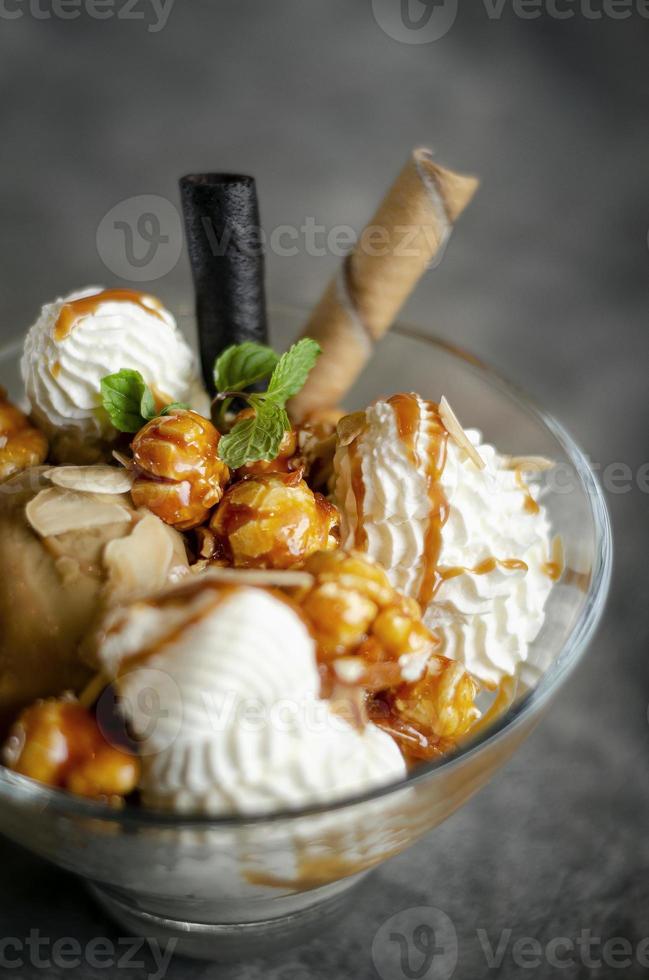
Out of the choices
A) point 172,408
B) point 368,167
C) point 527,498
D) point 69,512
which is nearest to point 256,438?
point 172,408

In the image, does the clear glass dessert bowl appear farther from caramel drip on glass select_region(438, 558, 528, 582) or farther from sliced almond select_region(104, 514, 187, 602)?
sliced almond select_region(104, 514, 187, 602)

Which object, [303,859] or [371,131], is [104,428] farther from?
[371,131]

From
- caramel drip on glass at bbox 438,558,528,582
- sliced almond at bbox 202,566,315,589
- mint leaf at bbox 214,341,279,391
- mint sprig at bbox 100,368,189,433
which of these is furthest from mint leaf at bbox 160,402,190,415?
caramel drip on glass at bbox 438,558,528,582

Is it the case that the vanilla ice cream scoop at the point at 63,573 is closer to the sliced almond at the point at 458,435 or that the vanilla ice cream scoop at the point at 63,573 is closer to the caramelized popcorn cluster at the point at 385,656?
the caramelized popcorn cluster at the point at 385,656

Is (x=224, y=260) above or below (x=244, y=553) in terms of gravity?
above

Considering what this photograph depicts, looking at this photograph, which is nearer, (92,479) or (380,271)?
(92,479)

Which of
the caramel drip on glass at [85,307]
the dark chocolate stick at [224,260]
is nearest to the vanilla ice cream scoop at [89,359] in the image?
the caramel drip on glass at [85,307]

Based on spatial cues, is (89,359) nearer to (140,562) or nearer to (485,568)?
(140,562)
